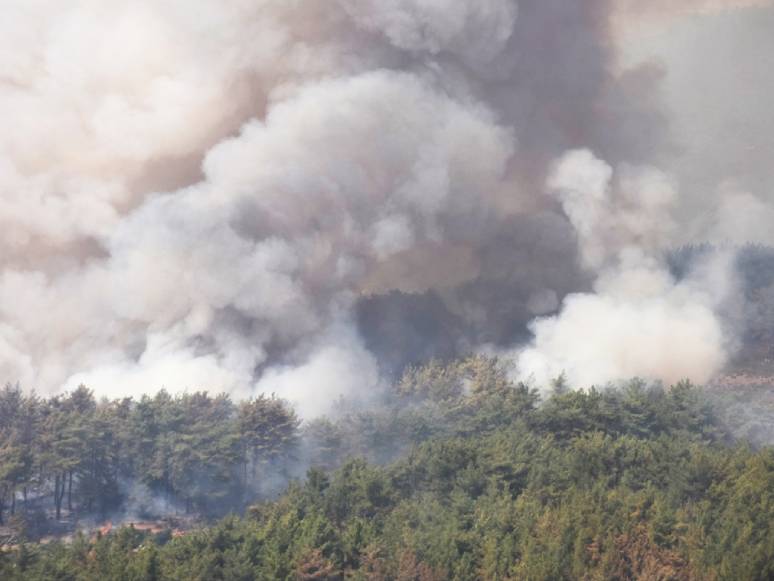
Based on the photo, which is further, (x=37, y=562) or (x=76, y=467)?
(x=76, y=467)

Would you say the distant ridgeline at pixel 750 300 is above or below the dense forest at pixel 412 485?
above

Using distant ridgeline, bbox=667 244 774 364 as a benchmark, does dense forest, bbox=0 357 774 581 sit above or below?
below

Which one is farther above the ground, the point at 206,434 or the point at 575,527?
the point at 206,434

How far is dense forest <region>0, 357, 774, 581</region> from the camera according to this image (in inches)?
924

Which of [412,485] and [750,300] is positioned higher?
[750,300]

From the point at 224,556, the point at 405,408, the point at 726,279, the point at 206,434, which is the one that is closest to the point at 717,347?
the point at 726,279

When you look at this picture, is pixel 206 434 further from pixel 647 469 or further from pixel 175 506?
pixel 647 469

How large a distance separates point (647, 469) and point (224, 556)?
1300 cm

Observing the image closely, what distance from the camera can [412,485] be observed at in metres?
30.3

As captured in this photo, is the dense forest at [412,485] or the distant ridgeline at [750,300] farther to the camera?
the distant ridgeline at [750,300]

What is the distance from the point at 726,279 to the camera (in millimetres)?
64750

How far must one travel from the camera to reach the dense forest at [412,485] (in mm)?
23469

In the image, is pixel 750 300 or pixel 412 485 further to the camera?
pixel 750 300

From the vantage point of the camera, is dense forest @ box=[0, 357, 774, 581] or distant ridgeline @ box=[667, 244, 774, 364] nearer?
dense forest @ box=[0, 357, 774, 581]
